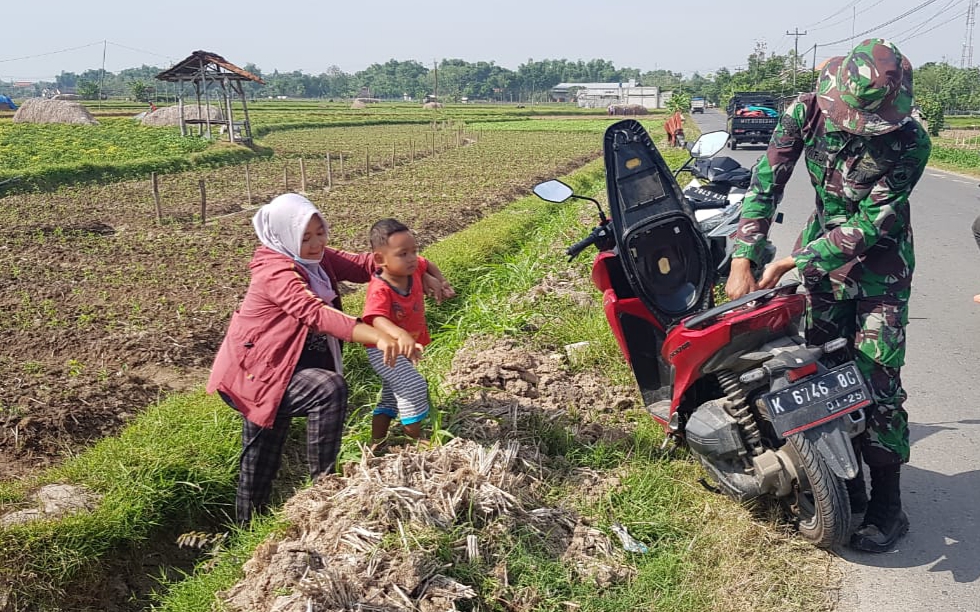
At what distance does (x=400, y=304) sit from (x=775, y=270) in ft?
5.33

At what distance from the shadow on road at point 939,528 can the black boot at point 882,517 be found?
43mm

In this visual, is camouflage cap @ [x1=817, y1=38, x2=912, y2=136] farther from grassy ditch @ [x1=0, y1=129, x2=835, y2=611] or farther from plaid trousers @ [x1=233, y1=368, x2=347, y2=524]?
plaid trousers @ [x1=233, y1=368, x2=347, y2=524]

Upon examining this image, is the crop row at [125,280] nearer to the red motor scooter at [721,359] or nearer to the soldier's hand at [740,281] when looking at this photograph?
the red motor scooter at [721,359]

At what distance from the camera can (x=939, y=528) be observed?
11.0 ft

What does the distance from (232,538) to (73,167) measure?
19.5m

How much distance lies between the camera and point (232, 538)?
3.62 meters

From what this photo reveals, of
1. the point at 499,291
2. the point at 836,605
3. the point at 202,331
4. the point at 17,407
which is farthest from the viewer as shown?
the point at 499,291

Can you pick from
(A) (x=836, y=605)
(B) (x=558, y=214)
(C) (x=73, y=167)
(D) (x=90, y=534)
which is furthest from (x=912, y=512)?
(C) (x=73, y=167)

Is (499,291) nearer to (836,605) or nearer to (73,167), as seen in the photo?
(836,605)

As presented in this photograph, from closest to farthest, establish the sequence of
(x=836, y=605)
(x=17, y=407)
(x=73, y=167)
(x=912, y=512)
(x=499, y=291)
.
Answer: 1. (x=836, y=605)
2. (x=912, y=512)
3. (x=17, y=407)
4. (x=499, y=291)
5. (x=73, y=167)

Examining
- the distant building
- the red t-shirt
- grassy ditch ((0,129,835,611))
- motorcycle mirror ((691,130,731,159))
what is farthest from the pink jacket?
the distant building

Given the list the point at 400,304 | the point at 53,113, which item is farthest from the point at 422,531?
the point at 53,113

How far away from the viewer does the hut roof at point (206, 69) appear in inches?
1132

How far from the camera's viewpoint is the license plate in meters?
2.89
